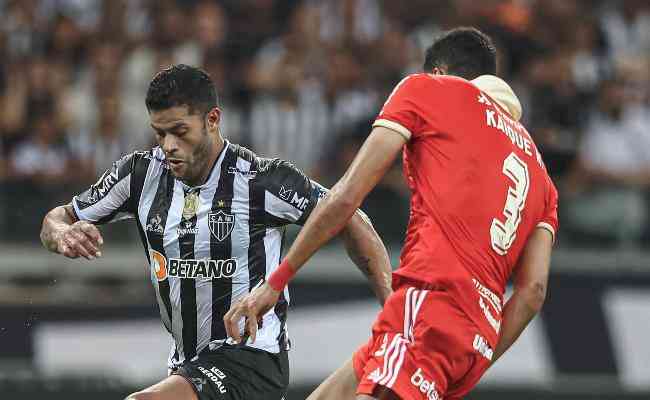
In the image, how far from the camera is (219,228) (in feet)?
18.6

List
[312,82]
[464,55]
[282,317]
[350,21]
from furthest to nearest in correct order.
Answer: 1. [350,21]
2. [312,82]
3. [282,317]
4. [464,55]

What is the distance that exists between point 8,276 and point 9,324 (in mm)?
421

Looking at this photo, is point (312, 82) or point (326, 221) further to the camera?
point (312, 82)

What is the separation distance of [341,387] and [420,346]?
0.49 meters

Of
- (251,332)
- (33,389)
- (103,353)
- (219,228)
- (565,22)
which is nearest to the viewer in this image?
(251,332)

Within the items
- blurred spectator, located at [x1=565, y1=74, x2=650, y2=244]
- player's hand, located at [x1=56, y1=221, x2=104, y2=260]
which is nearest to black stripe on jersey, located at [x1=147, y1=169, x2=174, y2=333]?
player's hand, located at [x1=56, y1=221, x2=104, y2=260]

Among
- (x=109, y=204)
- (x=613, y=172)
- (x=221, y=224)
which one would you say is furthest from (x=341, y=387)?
(x=613, y=172)

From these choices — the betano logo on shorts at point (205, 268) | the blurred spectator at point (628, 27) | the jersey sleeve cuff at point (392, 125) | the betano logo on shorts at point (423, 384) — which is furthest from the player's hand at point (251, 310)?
the blurred spectator at point (628, 27)

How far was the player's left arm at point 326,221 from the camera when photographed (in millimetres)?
4469

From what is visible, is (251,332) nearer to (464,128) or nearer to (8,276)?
(464,128)

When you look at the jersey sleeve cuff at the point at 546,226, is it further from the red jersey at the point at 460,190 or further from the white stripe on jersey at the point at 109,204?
the white stripe on jersey at the point at 109,204

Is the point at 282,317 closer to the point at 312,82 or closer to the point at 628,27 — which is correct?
the point at 312,82

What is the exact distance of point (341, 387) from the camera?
16.4 ft

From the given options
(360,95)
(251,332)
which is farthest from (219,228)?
(360,95)
